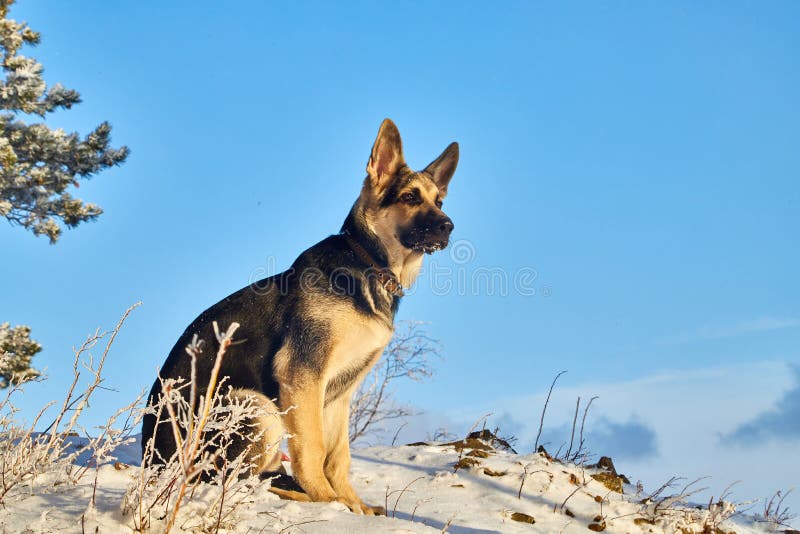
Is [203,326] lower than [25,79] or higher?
lower

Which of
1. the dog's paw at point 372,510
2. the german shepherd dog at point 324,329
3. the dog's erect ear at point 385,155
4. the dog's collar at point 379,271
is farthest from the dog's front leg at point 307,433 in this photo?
the dog's erect ear at point 385,155

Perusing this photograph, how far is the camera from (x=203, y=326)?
21.9 ft

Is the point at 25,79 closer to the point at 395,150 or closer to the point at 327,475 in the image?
the point at 395,150

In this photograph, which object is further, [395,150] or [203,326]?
[395,150]

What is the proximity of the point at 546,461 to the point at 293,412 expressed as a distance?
412cm

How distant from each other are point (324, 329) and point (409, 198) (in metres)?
1.88

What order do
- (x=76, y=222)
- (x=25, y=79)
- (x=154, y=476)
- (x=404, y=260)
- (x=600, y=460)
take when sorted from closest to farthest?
(x=154, y=476)
(x=404, y=260)
(x=600, y=460)
(x=25, y=79)
(x=76, y=222)

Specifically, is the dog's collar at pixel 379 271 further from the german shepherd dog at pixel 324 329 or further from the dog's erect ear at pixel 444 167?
the dog's erect ear at pixel 444 167

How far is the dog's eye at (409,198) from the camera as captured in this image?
7.50 meters

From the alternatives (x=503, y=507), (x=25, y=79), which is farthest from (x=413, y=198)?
(x=25, y=79)

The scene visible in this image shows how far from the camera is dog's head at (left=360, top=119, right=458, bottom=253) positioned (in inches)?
289

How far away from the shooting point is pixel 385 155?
302 inches

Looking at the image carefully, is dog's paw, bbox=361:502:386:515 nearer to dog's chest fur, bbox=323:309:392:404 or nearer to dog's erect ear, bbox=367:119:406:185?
dog's chest fur, bbox=323:309:392:404

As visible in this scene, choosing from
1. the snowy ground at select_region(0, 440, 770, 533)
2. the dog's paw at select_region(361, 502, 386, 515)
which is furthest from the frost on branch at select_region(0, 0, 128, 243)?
the dog's paw at select_region(361, 502, 386, 515)
